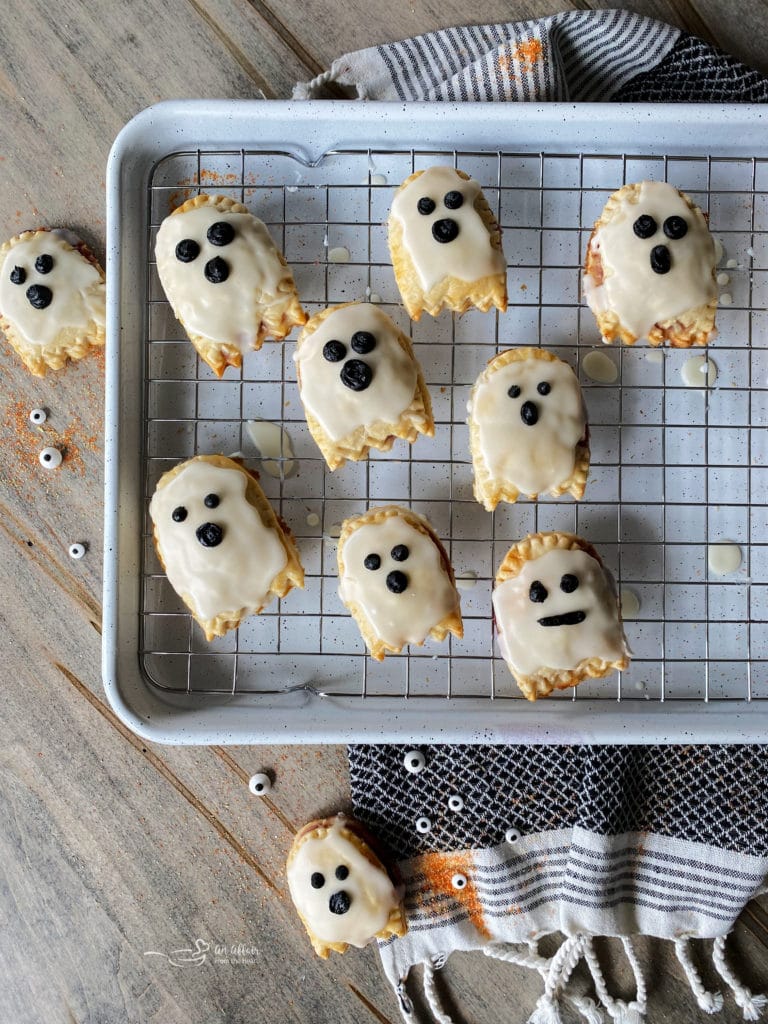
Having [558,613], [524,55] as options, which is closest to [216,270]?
[524,55]

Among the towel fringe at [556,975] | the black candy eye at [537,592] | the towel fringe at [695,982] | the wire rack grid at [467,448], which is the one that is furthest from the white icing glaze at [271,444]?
the towel fringe at [695,982]

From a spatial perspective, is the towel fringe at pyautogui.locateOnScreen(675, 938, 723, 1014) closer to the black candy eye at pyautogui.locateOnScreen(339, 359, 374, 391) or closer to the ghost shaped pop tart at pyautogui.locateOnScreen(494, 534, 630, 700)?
the ghost shaped pop tart at pyautogui.locateOnScreen(494, 534, 630, 700)

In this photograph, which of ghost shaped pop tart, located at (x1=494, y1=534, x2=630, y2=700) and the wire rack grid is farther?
the wire rack grid

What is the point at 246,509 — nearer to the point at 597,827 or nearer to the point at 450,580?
the point at 450,580

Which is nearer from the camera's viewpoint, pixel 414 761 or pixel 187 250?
pixel 187 250

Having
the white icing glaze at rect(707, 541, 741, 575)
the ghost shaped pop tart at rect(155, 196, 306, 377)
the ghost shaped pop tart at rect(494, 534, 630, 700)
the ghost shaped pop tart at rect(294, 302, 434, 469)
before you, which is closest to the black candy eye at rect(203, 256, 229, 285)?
the ghost shaped pop tart at rect(155, 196, 306, 377)

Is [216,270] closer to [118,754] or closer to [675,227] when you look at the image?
[675,227]
